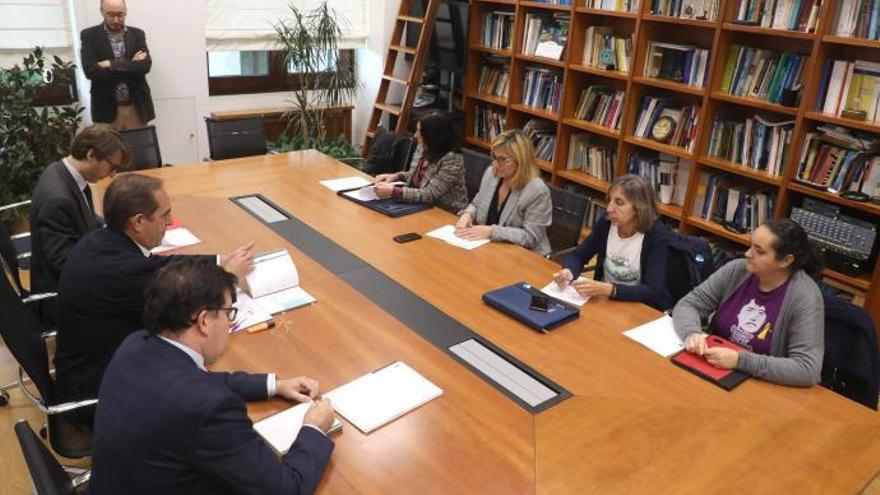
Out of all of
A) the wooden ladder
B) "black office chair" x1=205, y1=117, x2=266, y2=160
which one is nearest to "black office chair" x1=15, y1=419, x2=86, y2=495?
"black office chair" x1=205, y1=117, x2=266, y2=160

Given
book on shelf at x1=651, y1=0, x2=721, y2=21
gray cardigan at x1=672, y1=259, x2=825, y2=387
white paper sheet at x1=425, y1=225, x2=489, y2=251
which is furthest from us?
book on shelf at x1=651, y1=0, x2=721, y2=21

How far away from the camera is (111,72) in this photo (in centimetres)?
473

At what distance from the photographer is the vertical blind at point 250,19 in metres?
5.56

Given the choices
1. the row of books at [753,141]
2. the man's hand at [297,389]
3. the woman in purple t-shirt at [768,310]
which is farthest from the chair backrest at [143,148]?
the row of books at [753,141]

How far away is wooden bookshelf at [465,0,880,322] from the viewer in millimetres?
3662

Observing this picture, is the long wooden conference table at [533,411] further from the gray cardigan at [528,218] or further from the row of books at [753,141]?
the row of books at [753,141]

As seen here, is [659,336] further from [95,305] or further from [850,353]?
[95,305]

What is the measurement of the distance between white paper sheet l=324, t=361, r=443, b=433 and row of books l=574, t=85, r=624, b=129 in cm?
336

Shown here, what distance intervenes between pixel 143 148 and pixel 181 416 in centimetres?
333

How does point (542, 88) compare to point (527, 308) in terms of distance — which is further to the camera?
point (542, 88)

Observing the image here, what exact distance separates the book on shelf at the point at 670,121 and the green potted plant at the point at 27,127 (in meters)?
3.98

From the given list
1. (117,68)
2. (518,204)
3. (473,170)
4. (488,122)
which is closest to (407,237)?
(518,204)

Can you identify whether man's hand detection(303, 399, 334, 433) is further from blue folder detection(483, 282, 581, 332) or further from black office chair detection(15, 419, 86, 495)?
blue folder detection(483, 282, 581, 332)

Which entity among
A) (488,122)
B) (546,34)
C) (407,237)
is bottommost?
(407,237)
